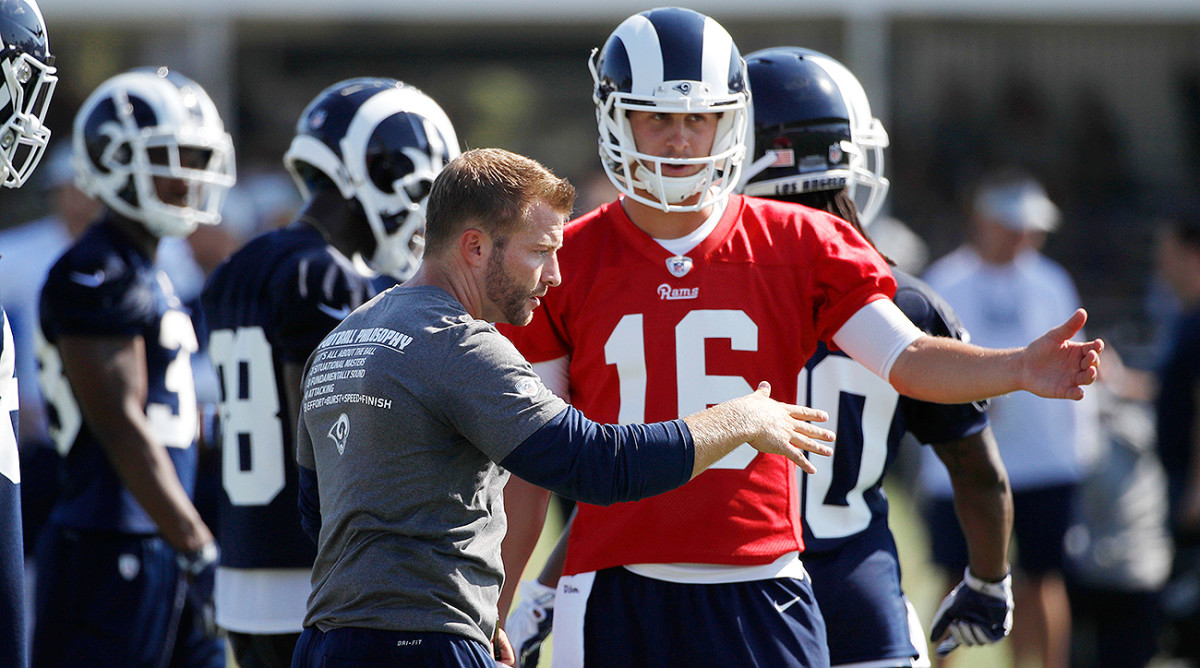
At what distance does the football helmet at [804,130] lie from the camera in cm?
371

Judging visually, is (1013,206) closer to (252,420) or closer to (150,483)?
(252,420)

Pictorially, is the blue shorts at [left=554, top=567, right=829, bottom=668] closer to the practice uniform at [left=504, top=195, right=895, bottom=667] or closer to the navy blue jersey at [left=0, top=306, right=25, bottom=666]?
the practice uniform at [left=504, top=195, right=895, bottom=667]

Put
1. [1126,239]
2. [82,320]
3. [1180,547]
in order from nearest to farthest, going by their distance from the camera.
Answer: [82,320] < [1180,547] < [1126,239]

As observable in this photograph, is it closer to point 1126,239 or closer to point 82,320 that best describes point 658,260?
point 82,320

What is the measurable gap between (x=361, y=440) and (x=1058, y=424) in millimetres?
5148

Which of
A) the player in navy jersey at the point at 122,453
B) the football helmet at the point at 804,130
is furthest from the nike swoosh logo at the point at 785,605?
the player in navy jersey at the point at 122,453

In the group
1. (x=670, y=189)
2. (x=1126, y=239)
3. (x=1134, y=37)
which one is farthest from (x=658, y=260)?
(x=1134, y=37)

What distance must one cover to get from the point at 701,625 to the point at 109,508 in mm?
2279

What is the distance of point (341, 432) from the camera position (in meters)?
2.62

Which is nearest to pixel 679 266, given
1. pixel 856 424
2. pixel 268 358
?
pixel 856 424

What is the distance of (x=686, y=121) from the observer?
3.14 m

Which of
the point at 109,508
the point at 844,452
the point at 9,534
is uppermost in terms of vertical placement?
the point at 9,534

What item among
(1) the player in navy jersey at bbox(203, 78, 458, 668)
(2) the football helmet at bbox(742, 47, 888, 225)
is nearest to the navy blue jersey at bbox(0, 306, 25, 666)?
(1) the player in navy jersey at bbox(203, 78, 458, 668)

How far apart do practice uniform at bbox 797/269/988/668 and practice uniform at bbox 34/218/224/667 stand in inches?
83.1
